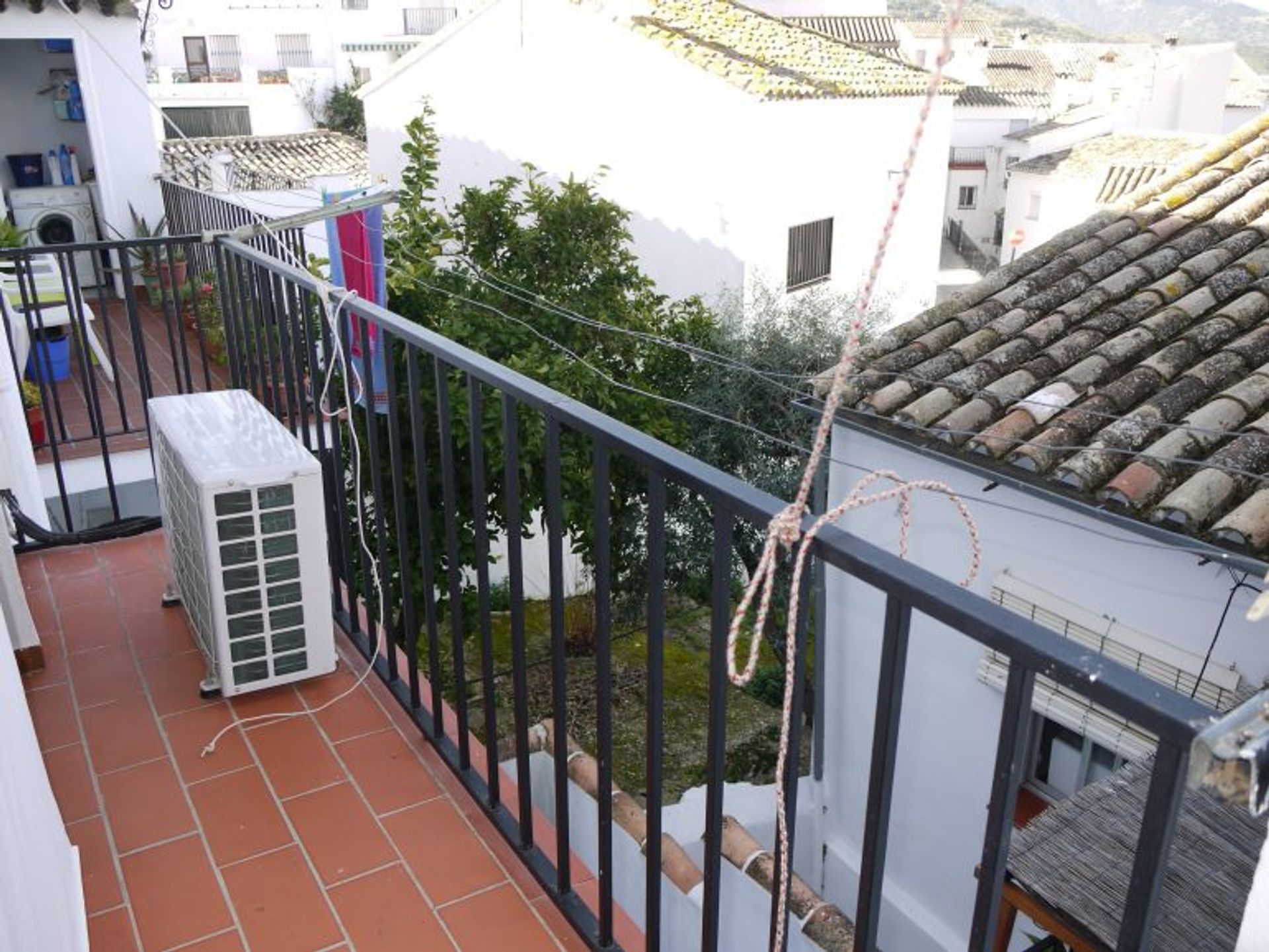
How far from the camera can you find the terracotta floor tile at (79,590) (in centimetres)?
279

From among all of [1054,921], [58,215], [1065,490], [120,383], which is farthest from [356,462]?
[58,215]

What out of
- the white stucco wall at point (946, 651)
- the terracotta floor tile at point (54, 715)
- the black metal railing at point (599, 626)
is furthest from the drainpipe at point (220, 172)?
the terracotta floor tile at point (54, 715)

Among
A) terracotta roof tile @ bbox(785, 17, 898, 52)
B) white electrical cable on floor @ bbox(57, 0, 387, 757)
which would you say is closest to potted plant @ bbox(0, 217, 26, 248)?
white electrical cable on floor @ bbox(57, 0, 387, 757)

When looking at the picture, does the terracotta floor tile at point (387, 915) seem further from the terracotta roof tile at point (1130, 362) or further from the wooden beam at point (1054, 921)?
the terracotta roof tile at point (1130, 362)

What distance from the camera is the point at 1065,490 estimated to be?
12.8 ft

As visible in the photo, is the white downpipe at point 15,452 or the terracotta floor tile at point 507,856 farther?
the white downpipe at point 15,452

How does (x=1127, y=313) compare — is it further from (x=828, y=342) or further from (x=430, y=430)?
(x=828, y=342)

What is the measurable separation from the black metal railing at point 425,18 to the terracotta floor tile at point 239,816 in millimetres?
32623

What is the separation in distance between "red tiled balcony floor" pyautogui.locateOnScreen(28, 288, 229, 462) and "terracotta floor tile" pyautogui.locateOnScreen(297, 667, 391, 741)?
155 centimetres

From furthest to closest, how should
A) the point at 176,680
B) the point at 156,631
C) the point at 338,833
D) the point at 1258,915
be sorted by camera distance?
the point at 156,631 < the point at 176,680 < the point at 338,833 < the point at 1258,915

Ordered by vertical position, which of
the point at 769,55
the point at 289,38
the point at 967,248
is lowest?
the point at 967,248

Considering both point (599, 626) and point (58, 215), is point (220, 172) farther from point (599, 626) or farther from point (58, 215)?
point (599, 626)

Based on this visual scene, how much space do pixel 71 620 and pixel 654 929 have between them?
1923 millimetres

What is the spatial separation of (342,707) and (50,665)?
761 mm
